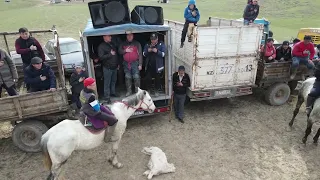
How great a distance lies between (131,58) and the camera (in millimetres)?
7500

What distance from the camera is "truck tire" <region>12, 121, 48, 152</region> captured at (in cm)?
642

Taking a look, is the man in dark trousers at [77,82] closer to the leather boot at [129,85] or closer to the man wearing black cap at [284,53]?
the leather boot at [129,85]

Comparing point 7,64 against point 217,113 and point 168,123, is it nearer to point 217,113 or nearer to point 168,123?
point 168,123

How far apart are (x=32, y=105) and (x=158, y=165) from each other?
3.49 meters

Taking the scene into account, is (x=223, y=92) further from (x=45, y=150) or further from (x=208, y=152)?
(x=45, y=150)

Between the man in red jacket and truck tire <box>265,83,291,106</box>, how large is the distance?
0.66m

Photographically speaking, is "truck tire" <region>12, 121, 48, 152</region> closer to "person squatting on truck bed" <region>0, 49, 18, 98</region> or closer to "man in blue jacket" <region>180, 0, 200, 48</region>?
"person squatting on truck bed" <region>0, 49, 18, 98</region>

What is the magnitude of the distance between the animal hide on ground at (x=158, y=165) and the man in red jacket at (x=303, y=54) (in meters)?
5.72

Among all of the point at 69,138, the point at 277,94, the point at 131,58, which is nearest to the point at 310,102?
the point at 277,94

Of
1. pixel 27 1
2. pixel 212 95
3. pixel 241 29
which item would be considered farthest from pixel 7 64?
pixel 27 1

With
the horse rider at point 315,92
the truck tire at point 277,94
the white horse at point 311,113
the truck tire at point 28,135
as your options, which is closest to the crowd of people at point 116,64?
the truck tire at point 277,94

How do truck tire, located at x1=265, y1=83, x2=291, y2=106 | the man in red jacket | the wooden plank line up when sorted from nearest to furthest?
the wooden plank < the man in red jacket < truck tire, located at x1=265, y1=83, x2=291, y2=106

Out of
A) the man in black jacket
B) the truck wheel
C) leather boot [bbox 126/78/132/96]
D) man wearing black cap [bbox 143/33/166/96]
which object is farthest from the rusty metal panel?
the truck wheel

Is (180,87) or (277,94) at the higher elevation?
(180,87)
